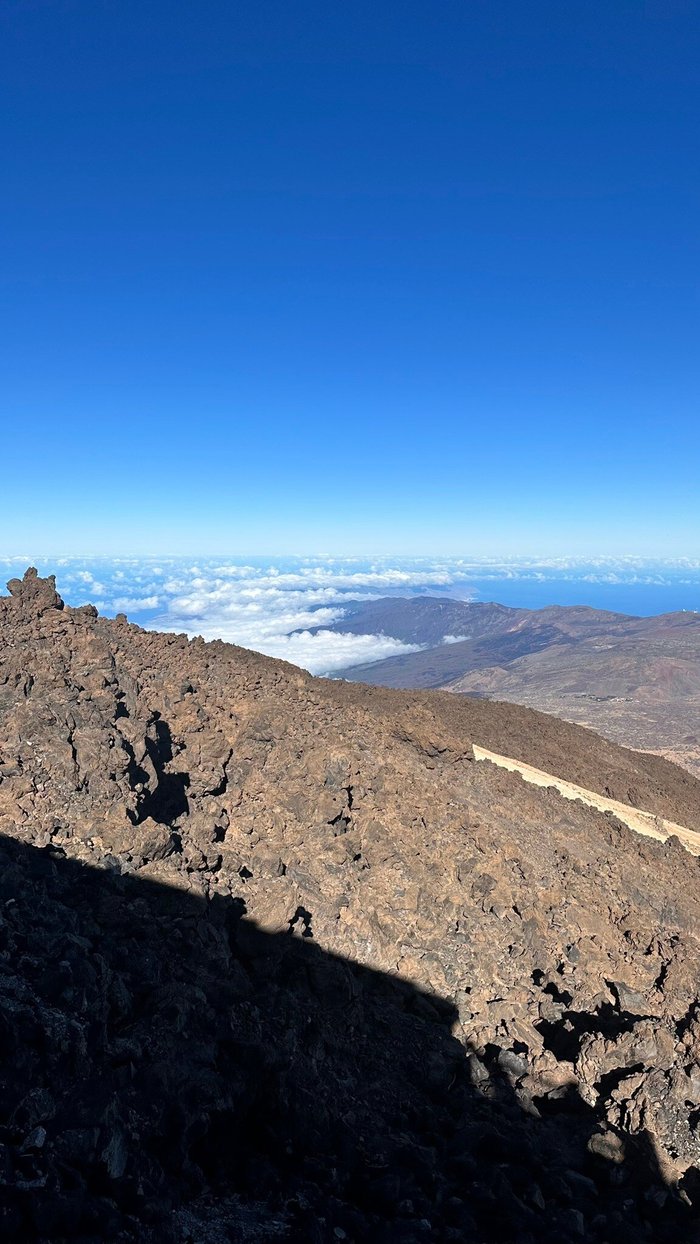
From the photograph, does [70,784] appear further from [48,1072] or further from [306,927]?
Answer: [48,1072]

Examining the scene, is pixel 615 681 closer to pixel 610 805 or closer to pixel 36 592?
pixel 610 805

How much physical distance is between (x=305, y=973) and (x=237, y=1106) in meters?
3.38

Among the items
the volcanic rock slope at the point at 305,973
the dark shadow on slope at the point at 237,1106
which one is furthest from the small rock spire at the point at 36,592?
the dark shadow on slope at the point at 237,1106

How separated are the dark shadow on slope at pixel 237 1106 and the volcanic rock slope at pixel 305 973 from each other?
0.03 meters

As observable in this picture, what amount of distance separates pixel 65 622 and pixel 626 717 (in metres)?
90.7

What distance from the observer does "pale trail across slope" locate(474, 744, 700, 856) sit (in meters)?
21.0

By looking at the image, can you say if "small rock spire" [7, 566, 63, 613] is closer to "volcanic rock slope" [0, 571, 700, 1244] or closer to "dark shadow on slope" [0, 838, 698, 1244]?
"volcanic rock slope" [0, 571, 700, 1244]

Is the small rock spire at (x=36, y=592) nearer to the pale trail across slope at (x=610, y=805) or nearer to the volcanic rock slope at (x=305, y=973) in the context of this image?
the volcanic rock slope at (x=305, y=973)

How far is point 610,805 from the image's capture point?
2198cm

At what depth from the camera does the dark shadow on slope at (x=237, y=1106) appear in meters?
5.58

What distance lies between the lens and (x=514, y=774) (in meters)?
17.7

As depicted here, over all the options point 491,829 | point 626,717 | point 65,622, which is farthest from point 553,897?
point 626,717

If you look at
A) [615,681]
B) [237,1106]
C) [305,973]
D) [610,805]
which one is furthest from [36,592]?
[615,681]

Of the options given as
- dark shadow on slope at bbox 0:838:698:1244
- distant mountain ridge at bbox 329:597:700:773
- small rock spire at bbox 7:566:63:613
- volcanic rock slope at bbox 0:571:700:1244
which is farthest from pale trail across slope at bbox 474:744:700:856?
distant mountain ridge at bbox 329:597:700:773
